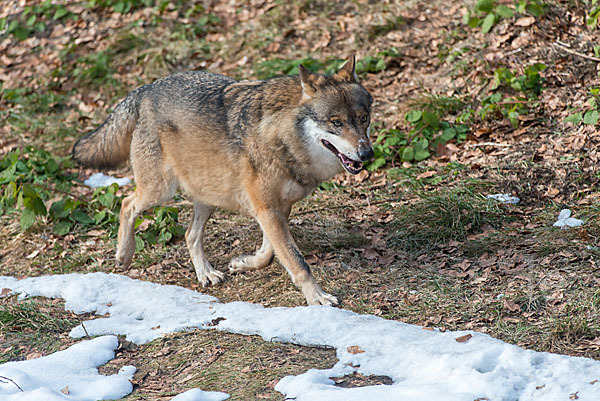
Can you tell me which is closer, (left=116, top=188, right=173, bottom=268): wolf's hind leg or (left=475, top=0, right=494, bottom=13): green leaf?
(left=116, top=188, right=173, bottom=268): wolf's hind leg

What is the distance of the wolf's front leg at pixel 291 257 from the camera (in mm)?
5496

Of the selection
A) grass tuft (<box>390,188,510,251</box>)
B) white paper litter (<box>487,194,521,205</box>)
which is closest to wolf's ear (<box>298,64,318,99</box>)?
grass tuft (<box>390,188,510,251</box>)

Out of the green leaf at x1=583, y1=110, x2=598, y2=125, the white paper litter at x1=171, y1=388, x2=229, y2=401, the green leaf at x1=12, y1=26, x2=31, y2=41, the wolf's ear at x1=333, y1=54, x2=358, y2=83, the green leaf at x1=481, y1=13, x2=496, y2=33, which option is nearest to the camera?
the white paper litter at x1=171, y1=388, x2=229, y2=401

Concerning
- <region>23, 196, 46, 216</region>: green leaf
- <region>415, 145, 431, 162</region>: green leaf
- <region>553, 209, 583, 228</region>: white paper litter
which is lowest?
<region>553, 209, 583, 228</region>: white paper litter

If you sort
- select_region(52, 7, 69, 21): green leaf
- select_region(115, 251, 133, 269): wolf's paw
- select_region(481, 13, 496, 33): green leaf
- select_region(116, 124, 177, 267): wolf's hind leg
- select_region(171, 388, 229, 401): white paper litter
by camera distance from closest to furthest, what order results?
select_region(171, 388, 229, 401): white paper litter < select_region(116, 124, 177, 267): wolf's hind leg < select_region(115, 251, 133, 269): wolf's paw < select_region(481, 13, 496, 33): green leaf < select_region(52, 7, 69, 21): green leaf

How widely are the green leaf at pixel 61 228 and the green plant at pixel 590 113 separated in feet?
18.4

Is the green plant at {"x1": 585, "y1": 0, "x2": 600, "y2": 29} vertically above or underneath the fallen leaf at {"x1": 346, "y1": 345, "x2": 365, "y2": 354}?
above

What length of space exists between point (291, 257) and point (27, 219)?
3415 mm

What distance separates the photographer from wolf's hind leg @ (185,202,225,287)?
645cm

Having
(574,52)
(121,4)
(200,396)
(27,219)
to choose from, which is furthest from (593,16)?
(121,4)

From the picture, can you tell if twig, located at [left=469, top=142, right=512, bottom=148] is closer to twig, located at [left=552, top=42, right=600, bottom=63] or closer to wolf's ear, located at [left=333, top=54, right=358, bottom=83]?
twig, located at [left=552, top=42, right=600, bottom=63]

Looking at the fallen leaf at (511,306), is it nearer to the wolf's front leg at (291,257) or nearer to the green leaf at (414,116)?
the wolf's front leg at (291,257)

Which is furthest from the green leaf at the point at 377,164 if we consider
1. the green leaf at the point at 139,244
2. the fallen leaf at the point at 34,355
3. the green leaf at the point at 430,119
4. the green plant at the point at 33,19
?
the green plant at the point at 33,19

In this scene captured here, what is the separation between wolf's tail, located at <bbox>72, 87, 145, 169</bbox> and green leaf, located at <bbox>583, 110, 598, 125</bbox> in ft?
14.9
